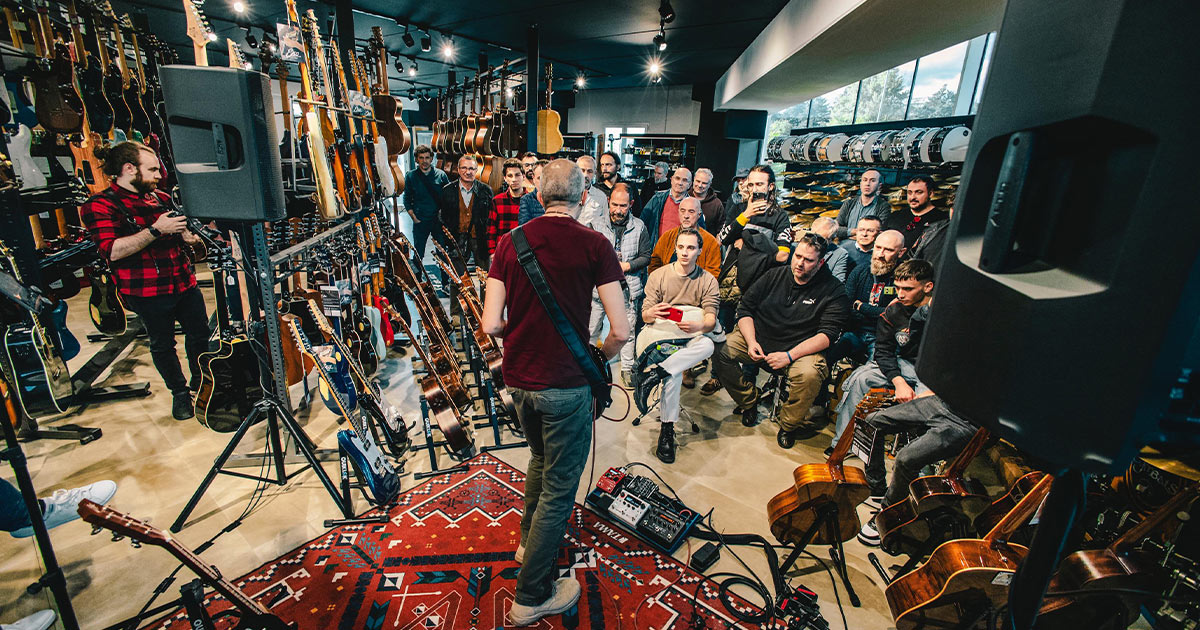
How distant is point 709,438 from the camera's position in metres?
3.41

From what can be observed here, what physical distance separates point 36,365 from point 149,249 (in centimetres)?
108

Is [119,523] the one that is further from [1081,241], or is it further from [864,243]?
[864,243]

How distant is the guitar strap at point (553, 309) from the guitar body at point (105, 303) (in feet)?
12.8

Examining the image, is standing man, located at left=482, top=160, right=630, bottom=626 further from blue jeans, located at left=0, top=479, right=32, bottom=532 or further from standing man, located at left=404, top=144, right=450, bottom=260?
standing man, located at left=404, top=144, right=450, bottom=260

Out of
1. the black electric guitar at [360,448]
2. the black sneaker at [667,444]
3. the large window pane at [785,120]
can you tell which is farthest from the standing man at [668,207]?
the large window pane at [785,120]

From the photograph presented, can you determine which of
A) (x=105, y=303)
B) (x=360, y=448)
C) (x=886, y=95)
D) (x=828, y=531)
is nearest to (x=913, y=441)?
(x=828, y=531)

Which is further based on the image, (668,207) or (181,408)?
(668,207)

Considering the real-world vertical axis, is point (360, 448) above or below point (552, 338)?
below

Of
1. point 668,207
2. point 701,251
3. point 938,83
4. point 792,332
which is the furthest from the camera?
point 938,83

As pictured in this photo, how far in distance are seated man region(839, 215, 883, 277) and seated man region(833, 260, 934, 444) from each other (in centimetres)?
91

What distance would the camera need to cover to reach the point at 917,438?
2.57m

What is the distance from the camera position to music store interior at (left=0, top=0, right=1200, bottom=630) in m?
0.66

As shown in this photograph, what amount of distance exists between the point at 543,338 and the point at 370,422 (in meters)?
1.69

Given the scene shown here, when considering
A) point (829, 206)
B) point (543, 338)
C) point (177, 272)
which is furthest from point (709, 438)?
point (829, 206)
